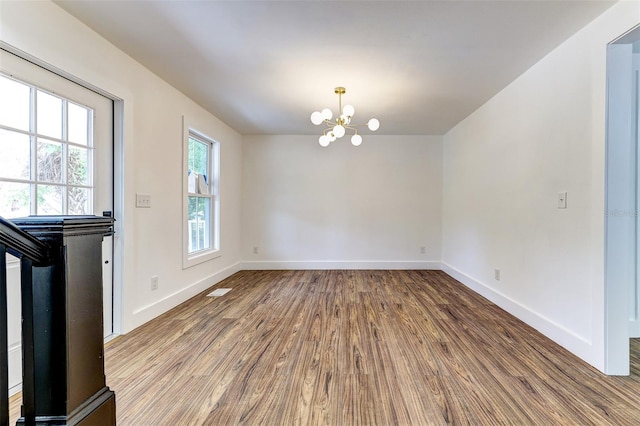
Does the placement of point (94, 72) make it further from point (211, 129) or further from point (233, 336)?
point (233, 336)

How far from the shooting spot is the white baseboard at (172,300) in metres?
2.51

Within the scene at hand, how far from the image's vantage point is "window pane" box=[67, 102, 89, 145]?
198 cm

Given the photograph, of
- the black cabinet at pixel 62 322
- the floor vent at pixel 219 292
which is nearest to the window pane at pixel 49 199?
the black cabinet at pixel 62 322

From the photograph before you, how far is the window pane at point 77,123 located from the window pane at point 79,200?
0.36 metres

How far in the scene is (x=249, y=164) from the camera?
498 centimetres

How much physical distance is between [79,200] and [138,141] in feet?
2.39

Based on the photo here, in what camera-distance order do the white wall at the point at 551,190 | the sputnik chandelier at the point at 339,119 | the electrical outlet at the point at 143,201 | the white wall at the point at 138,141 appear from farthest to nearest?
the sputnik chandelier at the point at 339,119 → the electrical outlet at the point at 143,201 → the white wall at the point at 551,190 → the white wall at the point at 138,141

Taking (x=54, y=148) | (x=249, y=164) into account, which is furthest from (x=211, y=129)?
(x=54, y=148)

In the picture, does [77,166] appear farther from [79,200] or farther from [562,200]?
[562,200]

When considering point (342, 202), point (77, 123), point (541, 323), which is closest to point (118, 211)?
point (77, 123)

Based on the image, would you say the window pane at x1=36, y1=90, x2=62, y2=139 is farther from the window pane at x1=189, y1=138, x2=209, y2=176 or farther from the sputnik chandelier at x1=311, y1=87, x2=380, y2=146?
the sputnik chandelier at x1=311, y1=87, x2=380, y2=146

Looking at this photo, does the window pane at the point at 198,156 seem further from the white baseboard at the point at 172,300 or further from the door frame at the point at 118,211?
the white baseboard at the point at 172,300

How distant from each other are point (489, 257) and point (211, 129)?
395 centimetres

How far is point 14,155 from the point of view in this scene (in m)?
1.61
